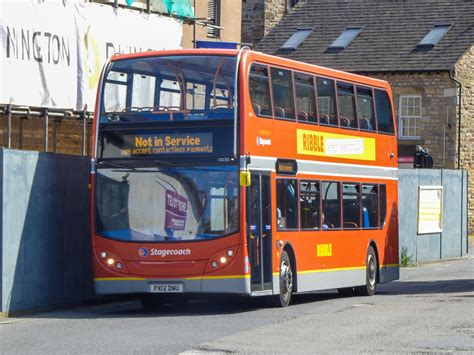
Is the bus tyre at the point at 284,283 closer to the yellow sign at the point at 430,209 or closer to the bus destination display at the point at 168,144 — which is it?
the bus destination display at the point at 168,144

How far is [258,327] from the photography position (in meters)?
16.9

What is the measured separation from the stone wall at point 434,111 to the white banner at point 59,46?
28.5 meters

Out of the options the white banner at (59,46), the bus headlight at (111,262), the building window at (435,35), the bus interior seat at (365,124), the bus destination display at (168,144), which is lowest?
the bus headlight at (111,262)

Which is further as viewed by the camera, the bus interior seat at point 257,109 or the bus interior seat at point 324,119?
the bus interior seat at point 324,119

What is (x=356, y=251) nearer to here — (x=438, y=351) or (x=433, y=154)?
(x=438, y=351)

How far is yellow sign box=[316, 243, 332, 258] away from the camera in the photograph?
22.3m

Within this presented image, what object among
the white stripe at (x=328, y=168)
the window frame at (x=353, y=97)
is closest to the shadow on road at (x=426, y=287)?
the white stripe at (x=328, y=168)

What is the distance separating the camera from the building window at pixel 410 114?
58.3 metres

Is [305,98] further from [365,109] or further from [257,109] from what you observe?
[365,109]

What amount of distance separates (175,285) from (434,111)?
39.9 metres

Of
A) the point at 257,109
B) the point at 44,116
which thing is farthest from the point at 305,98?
the point at 44,116

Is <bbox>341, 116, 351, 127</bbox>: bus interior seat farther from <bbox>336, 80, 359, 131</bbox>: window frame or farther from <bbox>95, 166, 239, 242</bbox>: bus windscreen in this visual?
<bbox>95, 166, 239, 242</bbox>: bus windscreen

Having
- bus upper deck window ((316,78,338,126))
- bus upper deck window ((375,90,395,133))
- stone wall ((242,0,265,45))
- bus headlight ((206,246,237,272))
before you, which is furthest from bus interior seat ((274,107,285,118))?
stone wall ((242,0,265,45))

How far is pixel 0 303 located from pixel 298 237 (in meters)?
4.99
